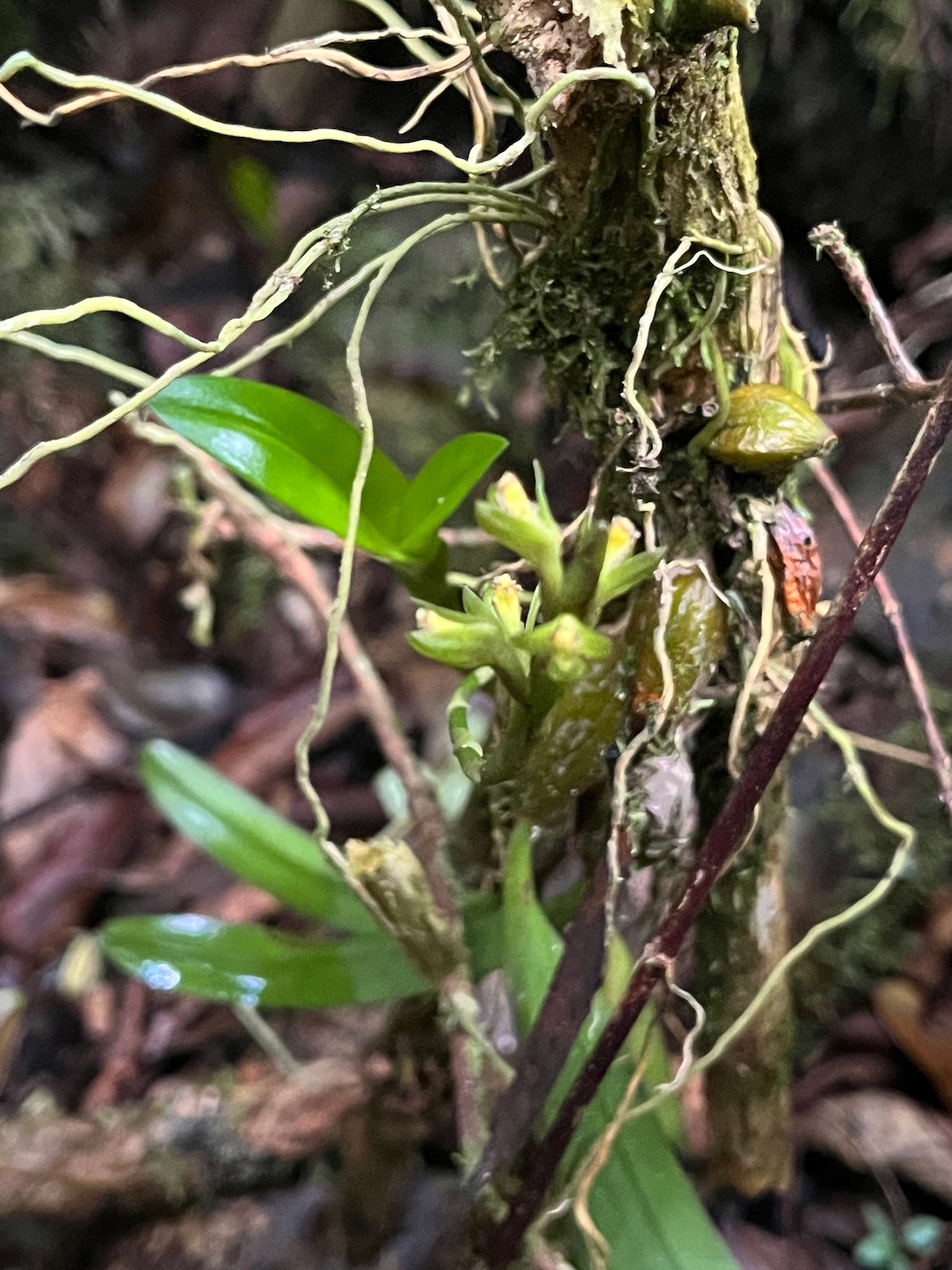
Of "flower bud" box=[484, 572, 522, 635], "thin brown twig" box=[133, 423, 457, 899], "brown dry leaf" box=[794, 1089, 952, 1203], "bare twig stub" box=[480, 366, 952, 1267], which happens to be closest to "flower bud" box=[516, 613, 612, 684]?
"flower bud" box=[484, 572, 522, 635]

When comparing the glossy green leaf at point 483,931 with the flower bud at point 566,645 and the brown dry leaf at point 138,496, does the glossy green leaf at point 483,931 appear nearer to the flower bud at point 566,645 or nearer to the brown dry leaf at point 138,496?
the flower bud at point 566,645

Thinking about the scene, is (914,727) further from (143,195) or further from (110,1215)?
(143,195)

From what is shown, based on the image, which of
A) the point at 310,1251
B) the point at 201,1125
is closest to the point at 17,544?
the point at 201,1125

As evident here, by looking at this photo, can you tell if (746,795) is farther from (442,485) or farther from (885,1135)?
(885,1135)

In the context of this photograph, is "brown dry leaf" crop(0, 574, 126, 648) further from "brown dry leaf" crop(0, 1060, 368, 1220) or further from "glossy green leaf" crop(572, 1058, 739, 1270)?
"glossy green leaf" crop(572, 1058, 739, 1270)

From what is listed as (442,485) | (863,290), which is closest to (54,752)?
(442,485)
